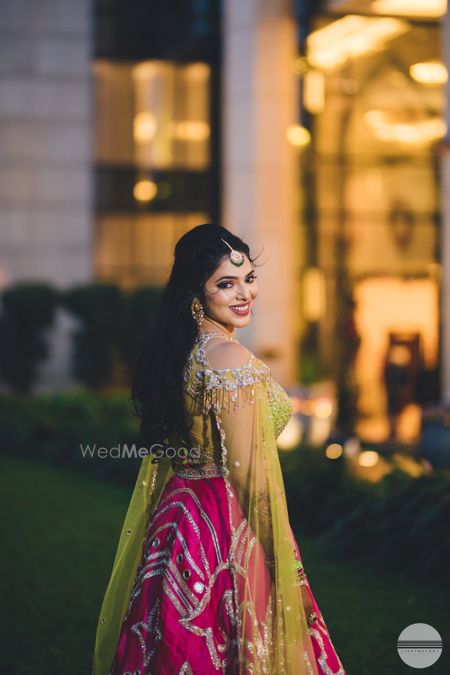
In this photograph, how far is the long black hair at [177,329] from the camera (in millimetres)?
3594

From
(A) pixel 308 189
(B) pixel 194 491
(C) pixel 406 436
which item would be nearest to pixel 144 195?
(A) pixel 308 189

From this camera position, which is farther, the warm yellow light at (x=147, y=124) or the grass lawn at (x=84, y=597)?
the warm yellow light at (x=147, y=124)

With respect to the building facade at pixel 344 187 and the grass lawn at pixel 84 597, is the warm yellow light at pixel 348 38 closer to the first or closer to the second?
the building facade at pixel 344 187

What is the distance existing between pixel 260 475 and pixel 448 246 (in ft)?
33.6

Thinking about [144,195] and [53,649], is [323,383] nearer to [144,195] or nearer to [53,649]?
[144,195]

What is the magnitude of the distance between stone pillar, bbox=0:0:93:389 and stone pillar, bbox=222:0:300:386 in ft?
17.7

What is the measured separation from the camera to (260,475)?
3.38 m

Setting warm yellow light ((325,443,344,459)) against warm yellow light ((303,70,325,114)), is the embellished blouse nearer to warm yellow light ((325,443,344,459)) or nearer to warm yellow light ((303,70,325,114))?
warm yellow light ((325,443,344,459))

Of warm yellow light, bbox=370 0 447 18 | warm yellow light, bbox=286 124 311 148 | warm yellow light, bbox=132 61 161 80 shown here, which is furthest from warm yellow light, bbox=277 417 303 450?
warm yellow light, bbox=132 61 161 80

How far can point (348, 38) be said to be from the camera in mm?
17906

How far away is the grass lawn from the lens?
5793mm

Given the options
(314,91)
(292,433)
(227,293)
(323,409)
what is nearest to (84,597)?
(227,293)

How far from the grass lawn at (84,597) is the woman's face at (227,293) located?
2646 mm

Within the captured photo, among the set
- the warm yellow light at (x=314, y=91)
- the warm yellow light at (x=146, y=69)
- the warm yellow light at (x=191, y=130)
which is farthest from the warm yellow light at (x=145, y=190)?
the warm yellow light at (x=314, y=91)
